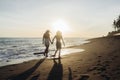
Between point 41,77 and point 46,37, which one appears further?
point 46,37

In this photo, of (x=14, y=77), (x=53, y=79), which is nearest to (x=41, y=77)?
(x=53, y=79)

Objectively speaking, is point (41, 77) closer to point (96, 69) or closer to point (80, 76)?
point (80, 76)

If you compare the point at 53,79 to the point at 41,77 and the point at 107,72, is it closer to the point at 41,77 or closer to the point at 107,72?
the point at 41,77

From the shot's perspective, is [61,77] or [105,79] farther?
[61,77]

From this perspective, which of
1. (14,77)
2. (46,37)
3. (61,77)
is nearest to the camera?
(61,77)

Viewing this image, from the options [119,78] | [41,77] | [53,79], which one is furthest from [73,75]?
[119,78]

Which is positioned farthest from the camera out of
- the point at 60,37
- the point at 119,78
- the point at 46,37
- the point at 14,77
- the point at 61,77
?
the point at 46,37

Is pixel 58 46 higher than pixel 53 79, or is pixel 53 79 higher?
pixel 58 46

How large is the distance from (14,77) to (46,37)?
867cm

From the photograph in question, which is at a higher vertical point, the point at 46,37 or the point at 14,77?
the point at 46,37

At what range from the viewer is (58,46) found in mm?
15094

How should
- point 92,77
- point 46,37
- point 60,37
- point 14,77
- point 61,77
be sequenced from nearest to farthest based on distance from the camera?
point 92,77 → point 61,77 → point 14,77 → point 60,37 → point 46,37

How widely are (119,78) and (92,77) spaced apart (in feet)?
3.34

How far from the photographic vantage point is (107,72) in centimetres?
734
